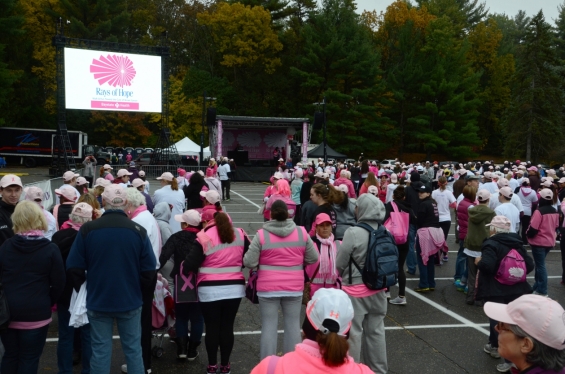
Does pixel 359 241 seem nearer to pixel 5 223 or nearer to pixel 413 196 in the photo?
pixel 5 223

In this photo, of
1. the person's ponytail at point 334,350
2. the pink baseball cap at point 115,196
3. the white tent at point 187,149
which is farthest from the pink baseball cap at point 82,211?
the white tent at point 187,149

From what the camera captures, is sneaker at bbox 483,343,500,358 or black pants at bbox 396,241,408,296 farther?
black pants at bbox 396,241,408,296

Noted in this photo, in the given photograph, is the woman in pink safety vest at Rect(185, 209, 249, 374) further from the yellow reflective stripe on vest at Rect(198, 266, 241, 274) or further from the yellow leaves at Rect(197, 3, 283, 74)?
the yellow leaves at Rect(197, 3, 283, 74)

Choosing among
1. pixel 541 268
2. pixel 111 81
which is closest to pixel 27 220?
pixel 541 268

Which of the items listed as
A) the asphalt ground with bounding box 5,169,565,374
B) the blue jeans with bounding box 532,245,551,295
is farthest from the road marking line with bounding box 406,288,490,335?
the blue jeans with bounding box 532,245,551,295

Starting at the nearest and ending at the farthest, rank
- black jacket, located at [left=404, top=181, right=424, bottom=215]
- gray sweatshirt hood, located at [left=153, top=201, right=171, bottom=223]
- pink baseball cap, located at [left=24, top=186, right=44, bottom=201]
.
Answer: pink baseball cap, located at [left=24, top=186, right=44, bottom=201] < gray sweatshirt hood, located at [left=153, top=201, right=171, bottom=223] < black jacket, located at [left=404, top=181, right=424, bottom=215]

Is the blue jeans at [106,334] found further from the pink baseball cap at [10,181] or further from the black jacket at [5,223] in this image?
the pink baseball cap at [10,181]

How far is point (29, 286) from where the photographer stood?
3.94m

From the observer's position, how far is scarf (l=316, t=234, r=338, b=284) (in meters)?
5.32

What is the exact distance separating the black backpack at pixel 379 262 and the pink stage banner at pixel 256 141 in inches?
1293

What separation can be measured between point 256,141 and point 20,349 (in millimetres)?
34266

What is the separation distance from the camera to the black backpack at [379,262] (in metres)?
4.71

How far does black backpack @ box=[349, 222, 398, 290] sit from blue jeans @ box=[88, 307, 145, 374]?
205 centimetres

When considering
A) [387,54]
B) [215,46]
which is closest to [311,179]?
[215,46]
